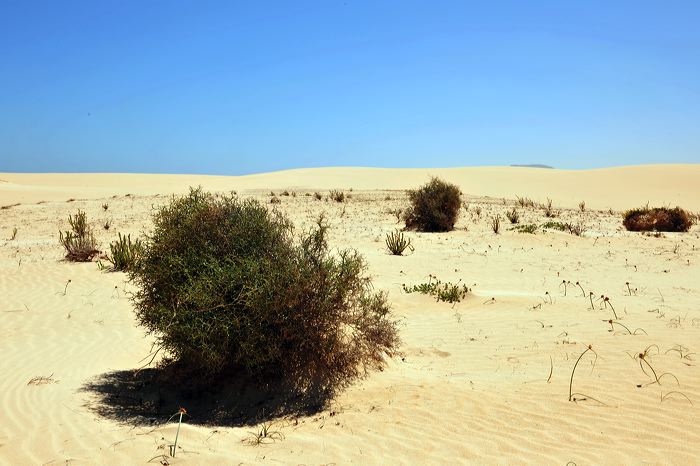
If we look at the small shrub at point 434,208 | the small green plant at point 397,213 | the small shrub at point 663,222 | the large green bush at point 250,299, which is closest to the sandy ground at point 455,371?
the large green bush at point 250,299

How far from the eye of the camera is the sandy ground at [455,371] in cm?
430

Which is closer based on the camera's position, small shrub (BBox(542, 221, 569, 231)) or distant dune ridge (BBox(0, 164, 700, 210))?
small shrub (BBox(542, 221, 569, 231))

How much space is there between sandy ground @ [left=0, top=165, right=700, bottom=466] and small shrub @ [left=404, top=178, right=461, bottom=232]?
2.76 metres

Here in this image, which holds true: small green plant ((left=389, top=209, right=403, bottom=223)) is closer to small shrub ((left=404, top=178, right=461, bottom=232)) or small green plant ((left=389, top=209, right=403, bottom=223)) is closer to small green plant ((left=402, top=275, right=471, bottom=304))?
small shrub ((left=404, top=178, right=461, bottom=232))

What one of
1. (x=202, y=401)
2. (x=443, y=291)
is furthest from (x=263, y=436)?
(x=443, y=291)

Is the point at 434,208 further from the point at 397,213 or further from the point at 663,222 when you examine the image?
the point at 663,222

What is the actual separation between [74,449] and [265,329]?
1.77 metres

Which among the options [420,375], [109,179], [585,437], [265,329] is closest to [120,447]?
[265,329]

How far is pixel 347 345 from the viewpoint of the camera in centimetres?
573

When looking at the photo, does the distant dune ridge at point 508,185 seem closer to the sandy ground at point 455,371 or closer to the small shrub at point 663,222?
the small shrub at point 663,222

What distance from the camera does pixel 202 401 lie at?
18.8 ft

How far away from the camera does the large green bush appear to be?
5.18 meters

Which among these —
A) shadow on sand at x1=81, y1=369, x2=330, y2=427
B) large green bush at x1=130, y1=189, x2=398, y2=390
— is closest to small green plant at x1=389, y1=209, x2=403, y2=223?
large green bush at x1=130, y1=189, x2=398, y2=390

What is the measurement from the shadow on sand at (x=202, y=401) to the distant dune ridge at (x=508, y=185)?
25.7 metres
